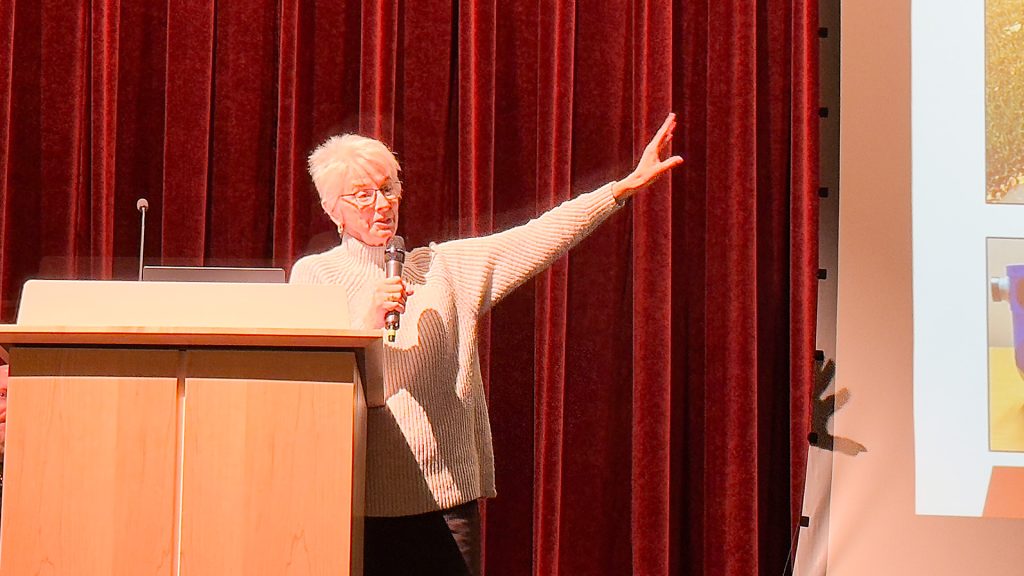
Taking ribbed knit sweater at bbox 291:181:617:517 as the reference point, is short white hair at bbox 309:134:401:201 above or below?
above

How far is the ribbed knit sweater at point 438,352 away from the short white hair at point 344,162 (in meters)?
0.13

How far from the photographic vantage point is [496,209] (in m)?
3.76

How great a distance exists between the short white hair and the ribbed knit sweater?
0.13 metres

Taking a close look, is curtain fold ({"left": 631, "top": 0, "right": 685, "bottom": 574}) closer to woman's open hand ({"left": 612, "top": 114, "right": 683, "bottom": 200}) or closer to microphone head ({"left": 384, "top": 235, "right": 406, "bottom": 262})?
woman's open hand ({"left": 612, "top": 114, "right": 683, "bottom": 200})

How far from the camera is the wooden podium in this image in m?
1.73

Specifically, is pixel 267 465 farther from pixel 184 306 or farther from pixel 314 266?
pixel 314 266

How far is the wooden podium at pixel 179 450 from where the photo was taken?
5.69ft

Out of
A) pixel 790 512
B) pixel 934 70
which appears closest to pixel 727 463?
pixel 790 512

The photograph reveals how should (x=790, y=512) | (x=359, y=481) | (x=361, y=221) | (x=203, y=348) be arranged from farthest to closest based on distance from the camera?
(x=790, y=512) → (x=361, y=221) → (x=359, y=481) → (x=203, y=348)

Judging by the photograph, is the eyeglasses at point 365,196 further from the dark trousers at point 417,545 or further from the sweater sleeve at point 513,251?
the dark trousers at point 417,545

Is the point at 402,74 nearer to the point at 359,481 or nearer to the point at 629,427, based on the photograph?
the point at 629,427

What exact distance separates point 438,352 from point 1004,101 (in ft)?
6.36

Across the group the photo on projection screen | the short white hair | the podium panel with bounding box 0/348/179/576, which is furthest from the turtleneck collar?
the photo on projection screen

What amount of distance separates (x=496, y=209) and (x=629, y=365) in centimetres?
66
